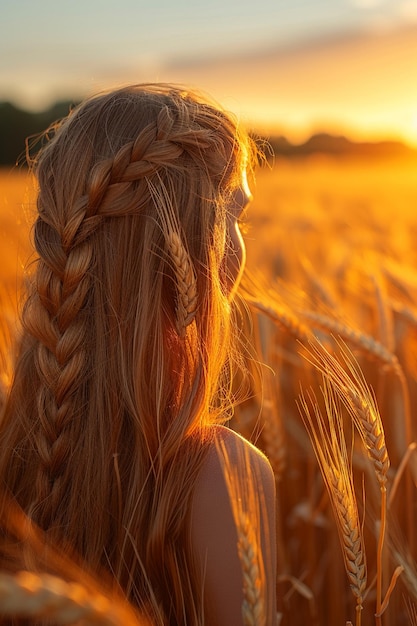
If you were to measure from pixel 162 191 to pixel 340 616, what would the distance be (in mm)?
1000

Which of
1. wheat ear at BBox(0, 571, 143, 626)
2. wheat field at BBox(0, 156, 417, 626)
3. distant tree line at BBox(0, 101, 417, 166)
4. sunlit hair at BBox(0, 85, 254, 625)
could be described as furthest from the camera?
distant tree line at BBox(0, 101, 417, 166)

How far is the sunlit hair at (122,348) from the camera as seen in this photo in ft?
3.04

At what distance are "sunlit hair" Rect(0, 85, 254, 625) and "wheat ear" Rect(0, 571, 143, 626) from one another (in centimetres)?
41

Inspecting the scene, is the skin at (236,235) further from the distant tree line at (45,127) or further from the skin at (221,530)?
the distant tree line at (45,127)

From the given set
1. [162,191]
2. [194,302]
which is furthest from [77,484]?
[162,191]

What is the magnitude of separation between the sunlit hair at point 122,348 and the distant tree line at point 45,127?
2650 centimetres

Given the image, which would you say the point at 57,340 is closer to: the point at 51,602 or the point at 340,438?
the point at 340,438

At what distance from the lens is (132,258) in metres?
0.98

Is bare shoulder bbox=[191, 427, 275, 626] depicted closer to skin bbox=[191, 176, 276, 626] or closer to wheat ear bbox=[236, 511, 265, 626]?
skin bbox=[191, 176, 276, 626]

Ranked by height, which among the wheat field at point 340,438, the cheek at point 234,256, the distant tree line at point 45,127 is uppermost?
the distant tree line at point 45,127

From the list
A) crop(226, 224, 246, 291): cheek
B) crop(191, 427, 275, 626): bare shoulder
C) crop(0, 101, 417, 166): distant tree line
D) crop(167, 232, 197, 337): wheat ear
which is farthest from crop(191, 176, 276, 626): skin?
crop(0, 101, 417, 166): distant tree line

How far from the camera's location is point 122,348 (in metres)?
0.97

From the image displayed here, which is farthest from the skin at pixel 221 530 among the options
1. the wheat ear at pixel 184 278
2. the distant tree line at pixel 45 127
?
the distant tree line at pixel 45 127

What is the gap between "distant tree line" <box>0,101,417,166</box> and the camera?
29.0m
